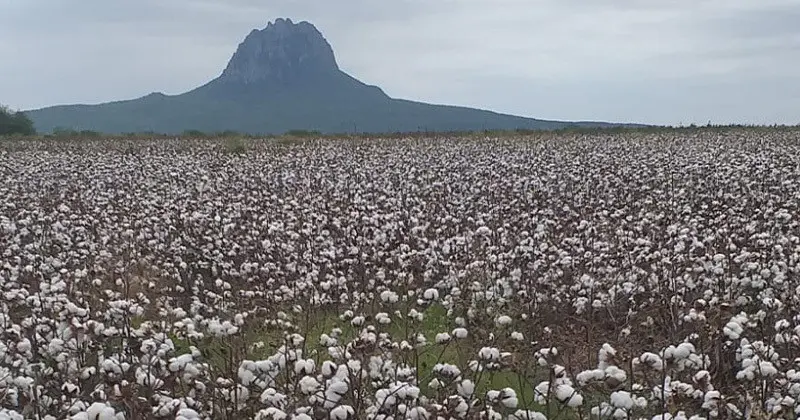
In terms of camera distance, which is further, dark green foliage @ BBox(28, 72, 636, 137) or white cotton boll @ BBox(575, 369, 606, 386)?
dark green foliage @ BBox(28, 72, 636, 137)

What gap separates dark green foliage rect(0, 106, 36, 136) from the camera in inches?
2099

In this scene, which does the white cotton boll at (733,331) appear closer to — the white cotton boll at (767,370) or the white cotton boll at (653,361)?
the white cotton boll at (767,370)

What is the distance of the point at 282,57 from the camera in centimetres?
18938

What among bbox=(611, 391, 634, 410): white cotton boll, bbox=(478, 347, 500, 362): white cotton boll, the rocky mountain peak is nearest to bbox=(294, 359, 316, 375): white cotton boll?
bbox=(478, 347, 500, 362): white cotton boll

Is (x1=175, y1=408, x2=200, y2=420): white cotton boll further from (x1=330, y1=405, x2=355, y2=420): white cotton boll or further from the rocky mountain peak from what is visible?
the rocky mountain peak

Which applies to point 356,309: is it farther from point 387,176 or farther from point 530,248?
point 387,176

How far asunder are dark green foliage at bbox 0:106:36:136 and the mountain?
59.4 meters

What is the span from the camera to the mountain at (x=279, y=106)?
132 m

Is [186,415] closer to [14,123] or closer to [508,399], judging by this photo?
[508,399]

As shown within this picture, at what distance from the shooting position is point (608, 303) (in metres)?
6.59

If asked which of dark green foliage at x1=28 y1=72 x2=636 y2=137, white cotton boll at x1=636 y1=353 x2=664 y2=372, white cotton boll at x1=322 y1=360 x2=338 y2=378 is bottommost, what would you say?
white cotton boll at x1=322 y1=360 x2=338 y2=378

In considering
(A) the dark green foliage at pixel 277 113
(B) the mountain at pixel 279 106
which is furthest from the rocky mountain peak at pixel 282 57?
(A) the dark green foliage at pixel 277 113

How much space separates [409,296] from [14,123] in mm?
53828

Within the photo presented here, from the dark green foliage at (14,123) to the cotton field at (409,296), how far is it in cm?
4232
